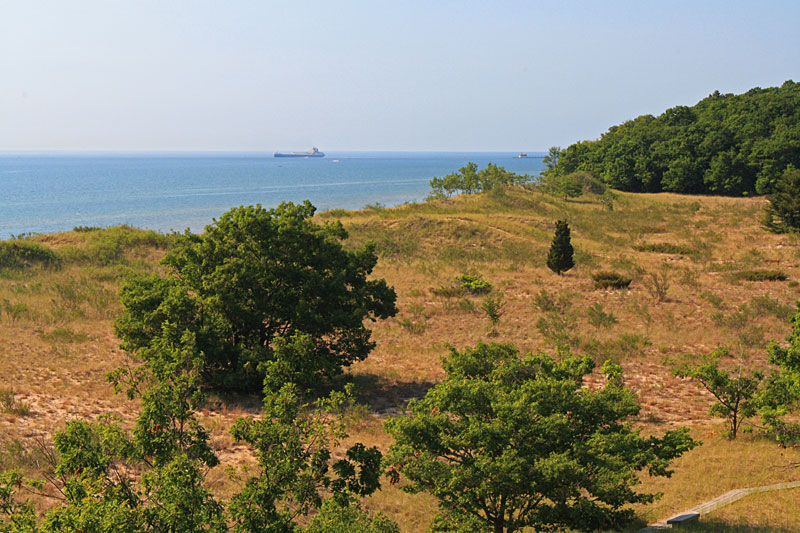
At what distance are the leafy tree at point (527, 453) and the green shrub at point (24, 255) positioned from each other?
96.8 feet

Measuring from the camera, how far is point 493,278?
29984mm

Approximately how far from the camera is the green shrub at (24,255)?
30.3 meters

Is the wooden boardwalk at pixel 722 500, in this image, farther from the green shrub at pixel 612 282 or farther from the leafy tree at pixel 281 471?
the green shrub at pixel 612 282

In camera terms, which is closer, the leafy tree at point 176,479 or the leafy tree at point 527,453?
the leafy tree at point 176,479

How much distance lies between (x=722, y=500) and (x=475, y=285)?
1768 cm

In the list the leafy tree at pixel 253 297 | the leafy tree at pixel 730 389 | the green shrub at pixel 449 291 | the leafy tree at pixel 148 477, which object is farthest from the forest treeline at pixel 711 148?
the leafy tree at pixel 148 477

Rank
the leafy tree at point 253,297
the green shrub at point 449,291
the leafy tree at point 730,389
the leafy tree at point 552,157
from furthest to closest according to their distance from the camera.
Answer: the leafy tree at point 552,157 < the green shrub at point 449,291 < the leafy tree at point 253,297 < the leafy tree at point 730,389

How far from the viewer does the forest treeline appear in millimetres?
65625

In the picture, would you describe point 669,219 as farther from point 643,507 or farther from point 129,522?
point 129,522

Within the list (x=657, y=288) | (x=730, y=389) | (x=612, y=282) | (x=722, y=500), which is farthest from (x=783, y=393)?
(x=612, y=282)

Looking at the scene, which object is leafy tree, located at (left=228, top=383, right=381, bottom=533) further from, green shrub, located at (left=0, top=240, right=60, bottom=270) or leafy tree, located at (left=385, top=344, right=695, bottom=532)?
green shrub, located at (left=0, top=240, right=60, bottom=270)

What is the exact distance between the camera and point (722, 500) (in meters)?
9.94

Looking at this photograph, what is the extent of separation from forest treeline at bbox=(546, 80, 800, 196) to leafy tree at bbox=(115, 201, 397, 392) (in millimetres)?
61361

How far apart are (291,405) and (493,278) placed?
24160 mm
